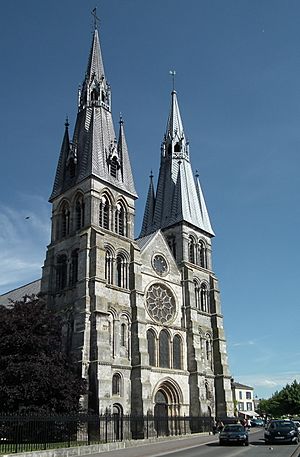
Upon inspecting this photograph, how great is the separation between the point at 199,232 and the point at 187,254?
416cm

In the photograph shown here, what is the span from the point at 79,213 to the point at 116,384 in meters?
15.3

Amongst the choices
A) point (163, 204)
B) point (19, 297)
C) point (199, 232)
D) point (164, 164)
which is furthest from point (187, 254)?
point (19, 297)

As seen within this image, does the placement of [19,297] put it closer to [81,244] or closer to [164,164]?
[81,244]

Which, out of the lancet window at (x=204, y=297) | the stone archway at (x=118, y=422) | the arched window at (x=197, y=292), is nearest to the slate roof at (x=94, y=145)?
the arched window at (x=197, y=292)

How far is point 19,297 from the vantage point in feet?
188

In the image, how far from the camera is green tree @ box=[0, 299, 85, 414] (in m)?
31.0

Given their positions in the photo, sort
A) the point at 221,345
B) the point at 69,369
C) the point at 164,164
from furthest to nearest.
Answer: the point at 164,164, the point at 221,345, the point at 69,369

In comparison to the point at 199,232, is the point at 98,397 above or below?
below

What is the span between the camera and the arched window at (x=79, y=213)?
45.2 m

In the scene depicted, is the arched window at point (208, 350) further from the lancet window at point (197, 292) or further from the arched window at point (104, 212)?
the arched window at point (104, 212)

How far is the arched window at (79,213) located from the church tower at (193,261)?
11.7 m

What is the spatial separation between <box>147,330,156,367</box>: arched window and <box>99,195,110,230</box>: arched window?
10.1m

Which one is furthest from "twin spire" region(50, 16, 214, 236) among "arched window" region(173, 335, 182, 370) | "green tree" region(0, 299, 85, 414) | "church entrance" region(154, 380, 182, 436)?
"church entrance" region(154, 380, 182, 436)

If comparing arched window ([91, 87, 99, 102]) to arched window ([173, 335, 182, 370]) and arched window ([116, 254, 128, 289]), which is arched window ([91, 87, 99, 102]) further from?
arched window ([173, 335, 182, 370])
